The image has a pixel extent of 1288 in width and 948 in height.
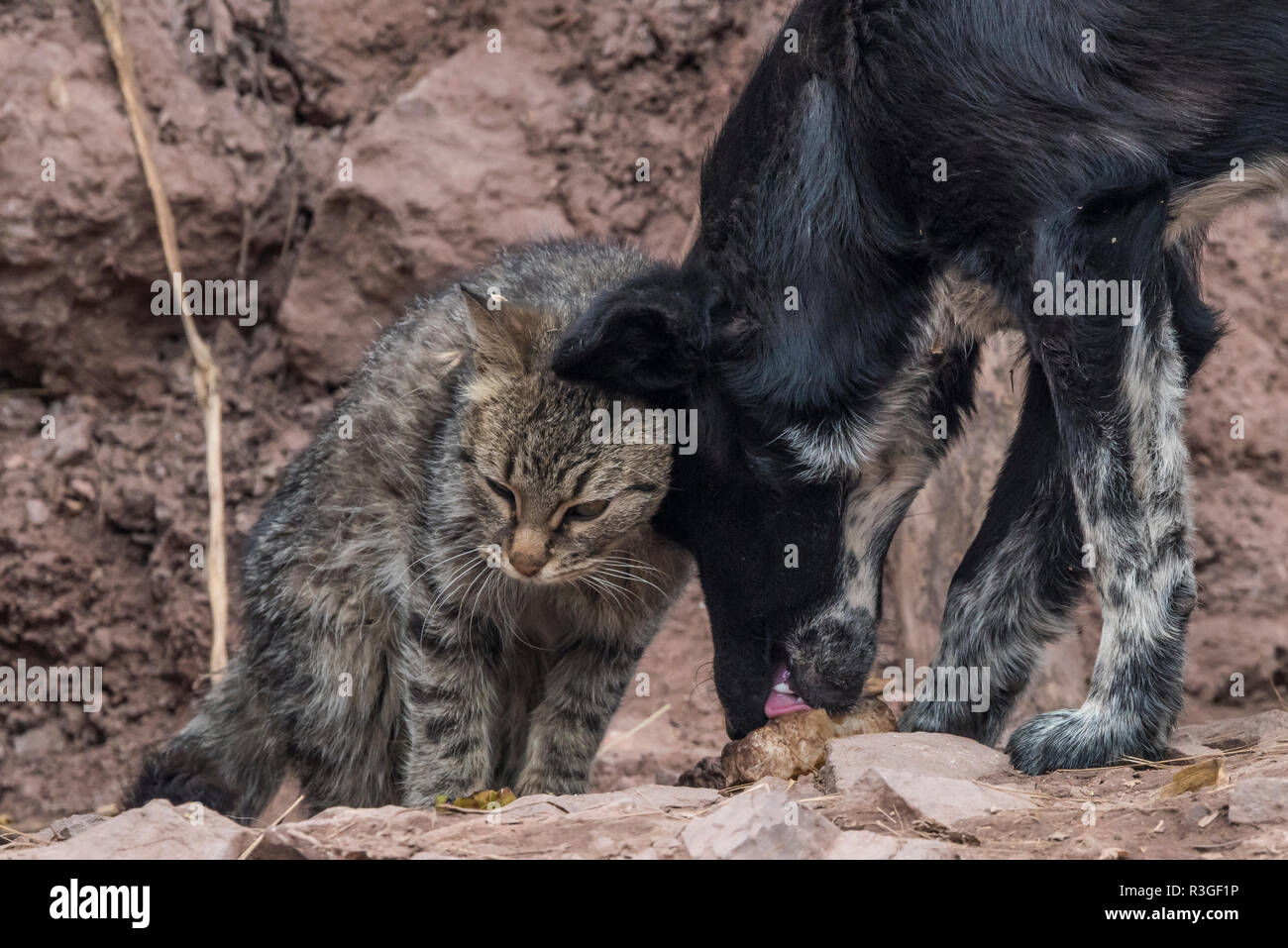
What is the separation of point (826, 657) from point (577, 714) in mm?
1188

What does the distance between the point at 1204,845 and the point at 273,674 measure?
11.8 feet

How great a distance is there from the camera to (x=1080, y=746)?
4199mm

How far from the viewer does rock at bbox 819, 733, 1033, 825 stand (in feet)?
12.1

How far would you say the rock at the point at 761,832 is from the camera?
3340mm

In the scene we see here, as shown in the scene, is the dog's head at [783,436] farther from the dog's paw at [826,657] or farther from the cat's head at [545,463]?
the cat's head at [545,463]

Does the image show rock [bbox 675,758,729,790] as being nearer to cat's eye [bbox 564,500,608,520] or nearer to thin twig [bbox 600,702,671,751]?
cat's eye [bbox 564,500,608,520]

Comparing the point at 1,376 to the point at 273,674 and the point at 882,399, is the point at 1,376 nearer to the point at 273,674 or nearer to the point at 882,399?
the point at 273,674

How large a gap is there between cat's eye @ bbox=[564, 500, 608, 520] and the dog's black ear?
0.39 m

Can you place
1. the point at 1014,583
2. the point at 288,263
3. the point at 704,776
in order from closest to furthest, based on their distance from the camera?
the point at 1014,583
the point at 704,776
the point at 288,263

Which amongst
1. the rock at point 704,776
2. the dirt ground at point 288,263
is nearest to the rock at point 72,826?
the rock at point 704,776

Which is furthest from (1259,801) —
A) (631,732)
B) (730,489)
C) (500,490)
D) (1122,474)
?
(631,732)

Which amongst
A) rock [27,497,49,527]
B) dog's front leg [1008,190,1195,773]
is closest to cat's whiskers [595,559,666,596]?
dog's front leg [1008,190,1195,773]

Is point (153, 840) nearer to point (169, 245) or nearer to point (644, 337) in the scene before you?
point (644, 337)
